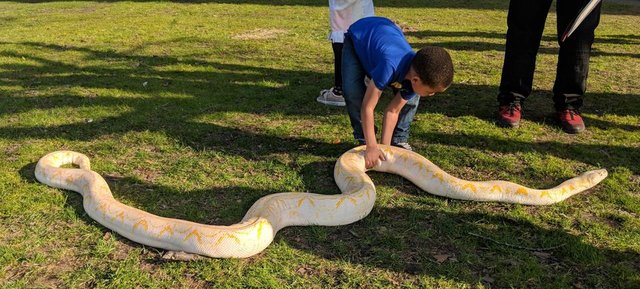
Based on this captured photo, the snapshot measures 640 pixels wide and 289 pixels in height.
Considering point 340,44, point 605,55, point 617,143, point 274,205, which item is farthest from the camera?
point 605,55

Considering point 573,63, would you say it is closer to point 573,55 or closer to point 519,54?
point 573,55

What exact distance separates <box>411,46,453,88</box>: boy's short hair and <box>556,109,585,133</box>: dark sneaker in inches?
89.8

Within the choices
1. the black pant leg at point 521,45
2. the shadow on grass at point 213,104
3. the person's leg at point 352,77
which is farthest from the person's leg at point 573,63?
the person's leg at point 352,77

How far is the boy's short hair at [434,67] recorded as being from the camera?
3459 millimetres

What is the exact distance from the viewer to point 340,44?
5613 mm

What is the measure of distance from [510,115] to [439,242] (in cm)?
252

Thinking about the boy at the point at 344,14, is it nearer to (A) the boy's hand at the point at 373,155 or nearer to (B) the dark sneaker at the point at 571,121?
(A) the boy's hand at the point at 373,155

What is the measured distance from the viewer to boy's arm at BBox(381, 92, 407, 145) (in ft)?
13.5

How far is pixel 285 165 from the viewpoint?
4.41 meters

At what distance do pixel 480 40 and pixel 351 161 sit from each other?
6.81 metres

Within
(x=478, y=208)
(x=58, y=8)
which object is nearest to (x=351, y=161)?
(x=478, y=208)

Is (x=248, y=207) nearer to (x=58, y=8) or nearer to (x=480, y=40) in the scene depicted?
(x=480, y=40)

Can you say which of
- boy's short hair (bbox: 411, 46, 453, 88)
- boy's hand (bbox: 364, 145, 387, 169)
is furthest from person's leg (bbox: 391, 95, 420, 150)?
boy's short hair (bbox: 411, 46, 453, 88)

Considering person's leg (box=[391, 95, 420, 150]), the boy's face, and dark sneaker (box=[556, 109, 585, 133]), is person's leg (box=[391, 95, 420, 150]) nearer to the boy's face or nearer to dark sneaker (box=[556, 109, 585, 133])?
the boy's face
